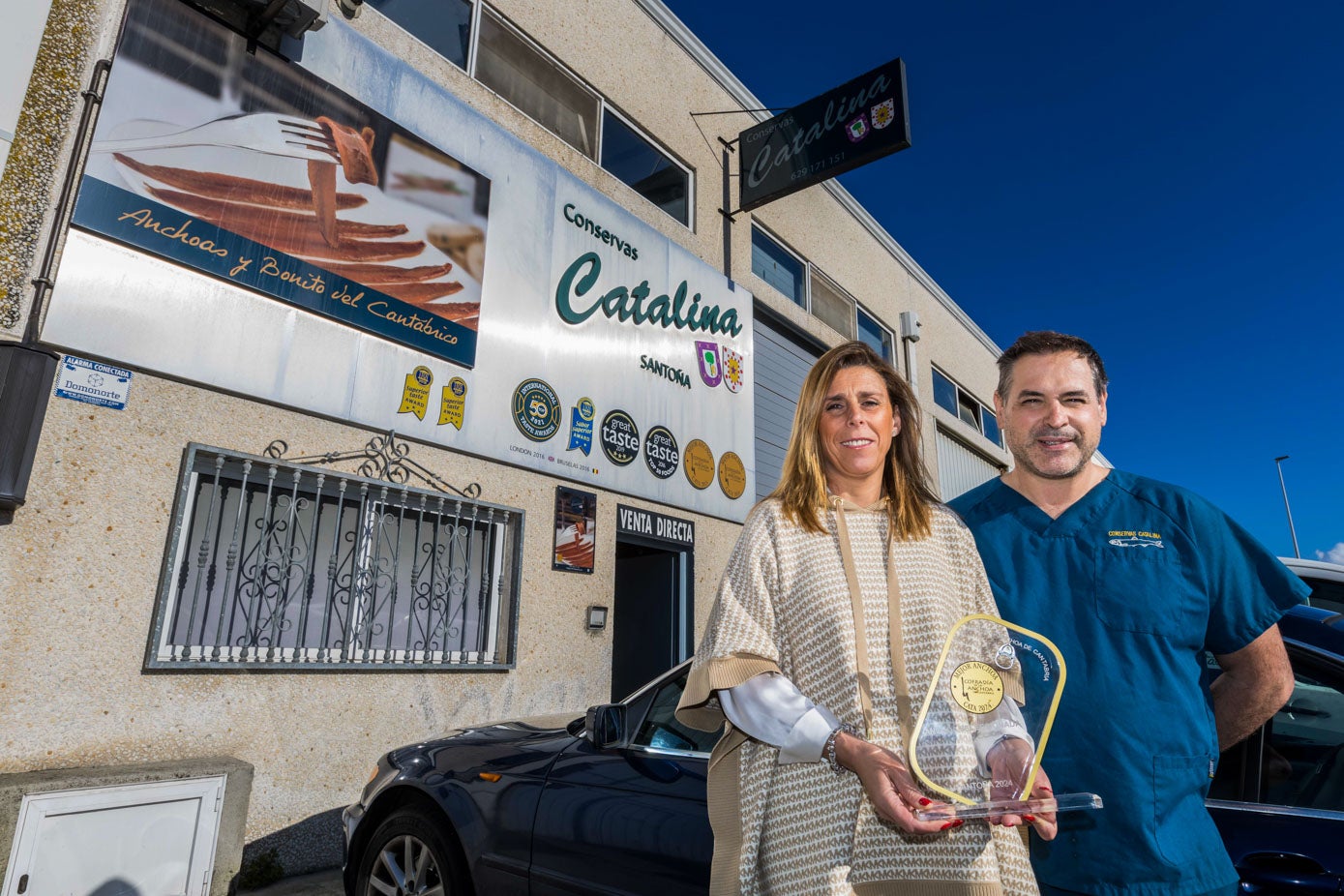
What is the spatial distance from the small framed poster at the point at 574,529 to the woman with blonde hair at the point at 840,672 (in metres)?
5.06

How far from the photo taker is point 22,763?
3771 millimetres

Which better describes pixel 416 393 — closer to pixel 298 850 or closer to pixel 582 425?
→ pixel 582 425

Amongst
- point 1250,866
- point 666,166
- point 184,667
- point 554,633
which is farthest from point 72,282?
point 666,166

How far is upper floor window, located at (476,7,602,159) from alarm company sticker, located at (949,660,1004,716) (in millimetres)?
7121

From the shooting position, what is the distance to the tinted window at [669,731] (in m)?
2.64

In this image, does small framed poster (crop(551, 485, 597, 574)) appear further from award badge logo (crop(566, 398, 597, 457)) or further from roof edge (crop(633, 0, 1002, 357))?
roof edge (crop(633, 0, 1002, 357))

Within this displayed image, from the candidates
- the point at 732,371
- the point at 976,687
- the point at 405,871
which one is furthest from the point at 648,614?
the point at 976,687

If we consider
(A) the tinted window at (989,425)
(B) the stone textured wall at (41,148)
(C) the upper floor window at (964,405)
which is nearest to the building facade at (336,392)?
(B) the stone textured wall at (41,148)

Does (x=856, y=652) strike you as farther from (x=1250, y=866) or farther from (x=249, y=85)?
(x=249, y=85)

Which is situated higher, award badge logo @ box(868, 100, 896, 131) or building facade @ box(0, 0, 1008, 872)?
award badge logo @ box(868, 100, 896, 131)

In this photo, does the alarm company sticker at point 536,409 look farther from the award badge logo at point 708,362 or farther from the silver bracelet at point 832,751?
the silver bracelet at point 832,751

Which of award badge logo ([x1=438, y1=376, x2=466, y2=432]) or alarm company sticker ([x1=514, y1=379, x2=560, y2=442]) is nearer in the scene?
award badge logo ([x1=438, y1=376, x2=466, y2=432])

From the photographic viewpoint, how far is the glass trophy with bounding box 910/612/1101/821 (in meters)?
1.20

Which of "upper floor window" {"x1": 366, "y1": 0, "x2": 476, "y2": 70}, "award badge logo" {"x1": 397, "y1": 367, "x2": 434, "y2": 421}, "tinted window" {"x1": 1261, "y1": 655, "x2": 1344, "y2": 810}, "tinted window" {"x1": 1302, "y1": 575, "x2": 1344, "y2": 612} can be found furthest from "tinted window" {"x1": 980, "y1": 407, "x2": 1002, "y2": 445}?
"tinted window" {"x1": 1261, "y1": 655, "x2": 1344, "y2": 810}
